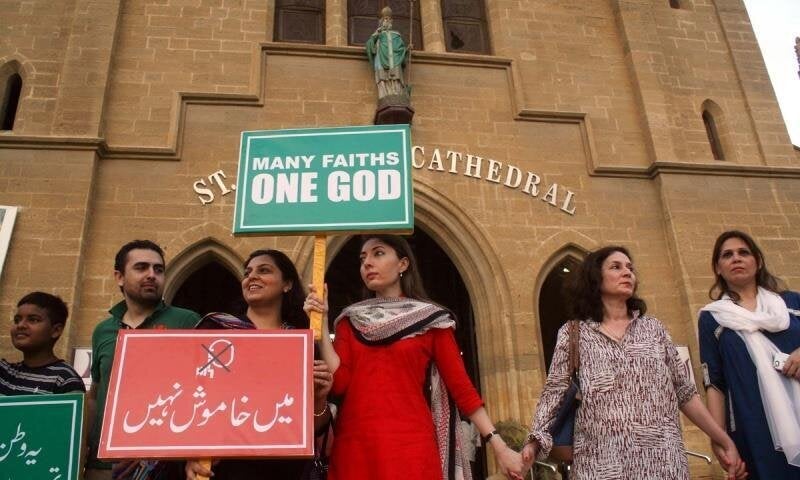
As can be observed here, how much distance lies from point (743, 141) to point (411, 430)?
9305mm

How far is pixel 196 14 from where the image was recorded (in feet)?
31.9

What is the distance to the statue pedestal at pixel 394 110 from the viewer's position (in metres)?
8.77

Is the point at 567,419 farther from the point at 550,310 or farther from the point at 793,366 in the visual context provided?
the point at 550,310

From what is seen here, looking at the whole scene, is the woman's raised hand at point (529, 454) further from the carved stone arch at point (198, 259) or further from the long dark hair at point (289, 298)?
the carved stone arch at point (198, 259)

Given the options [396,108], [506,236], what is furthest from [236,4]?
[506,236]

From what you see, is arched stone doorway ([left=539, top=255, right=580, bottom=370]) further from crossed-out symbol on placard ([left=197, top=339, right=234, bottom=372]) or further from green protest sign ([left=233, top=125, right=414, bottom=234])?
crossed-out symbol on placard ([left=197, top=339, right=234, bottom=372])

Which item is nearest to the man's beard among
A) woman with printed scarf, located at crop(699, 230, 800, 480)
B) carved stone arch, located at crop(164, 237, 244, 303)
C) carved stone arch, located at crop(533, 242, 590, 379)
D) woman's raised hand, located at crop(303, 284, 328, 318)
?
woman's raised hand, located at crop(303, 284, 328, 318)

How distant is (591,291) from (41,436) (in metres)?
2.73

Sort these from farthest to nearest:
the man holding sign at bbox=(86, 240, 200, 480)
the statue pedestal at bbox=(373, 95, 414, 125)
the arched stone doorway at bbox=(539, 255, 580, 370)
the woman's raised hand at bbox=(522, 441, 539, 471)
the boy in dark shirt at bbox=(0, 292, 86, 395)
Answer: the arched stone doorway at bbox=(539, 255, 580, 370), the statue pedestal at bbox=(373, 95, 414, 125), the man holding sign at bbox=(86, 240, 200, 480), the boy in dark shirt at bbox=(0, 292, 86, 395), the woman's raised hand at bbox=(522, 441, 539, 471)

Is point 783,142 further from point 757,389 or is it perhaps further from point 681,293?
point 757,389

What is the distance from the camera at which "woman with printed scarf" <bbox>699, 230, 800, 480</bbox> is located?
3406 millimetres

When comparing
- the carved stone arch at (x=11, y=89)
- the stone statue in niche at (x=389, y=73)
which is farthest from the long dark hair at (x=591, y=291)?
the carved stone arch at (x=11, y=89)

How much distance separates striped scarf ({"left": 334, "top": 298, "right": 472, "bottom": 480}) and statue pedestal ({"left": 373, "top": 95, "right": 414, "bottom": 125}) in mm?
5895

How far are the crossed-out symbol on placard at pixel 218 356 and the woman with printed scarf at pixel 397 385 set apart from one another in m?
0.38
